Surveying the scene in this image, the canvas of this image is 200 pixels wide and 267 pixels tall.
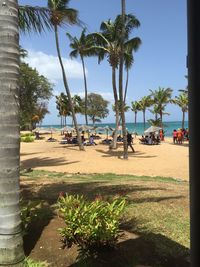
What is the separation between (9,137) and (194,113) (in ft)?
7.23

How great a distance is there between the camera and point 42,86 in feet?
98.0

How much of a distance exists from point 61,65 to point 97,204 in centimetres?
2479

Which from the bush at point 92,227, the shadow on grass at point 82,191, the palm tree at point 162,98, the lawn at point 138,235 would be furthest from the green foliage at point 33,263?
the palm tree at point 162,98

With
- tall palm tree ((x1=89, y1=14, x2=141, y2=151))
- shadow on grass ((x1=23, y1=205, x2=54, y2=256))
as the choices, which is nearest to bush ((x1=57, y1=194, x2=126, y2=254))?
shadow on grass ((x1=23, y1=205, x2=54, y2=256))

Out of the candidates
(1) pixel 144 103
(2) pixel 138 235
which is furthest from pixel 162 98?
(2) pixel 138 235

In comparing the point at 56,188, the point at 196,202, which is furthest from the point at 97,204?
the point at 56,188

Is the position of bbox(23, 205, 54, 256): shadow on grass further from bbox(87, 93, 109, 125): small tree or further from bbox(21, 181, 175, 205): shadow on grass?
bbox(87, 93, 109, 125): small tree

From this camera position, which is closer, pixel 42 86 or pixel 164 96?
pixel 42 86

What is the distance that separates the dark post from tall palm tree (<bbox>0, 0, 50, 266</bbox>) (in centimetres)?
216

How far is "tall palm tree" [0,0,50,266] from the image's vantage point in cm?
390

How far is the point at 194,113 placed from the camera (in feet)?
7.73

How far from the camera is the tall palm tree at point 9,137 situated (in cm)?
390

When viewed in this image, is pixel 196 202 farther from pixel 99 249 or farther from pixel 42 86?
pixel 42 86

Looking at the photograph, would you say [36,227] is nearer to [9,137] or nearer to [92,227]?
[92,227]
